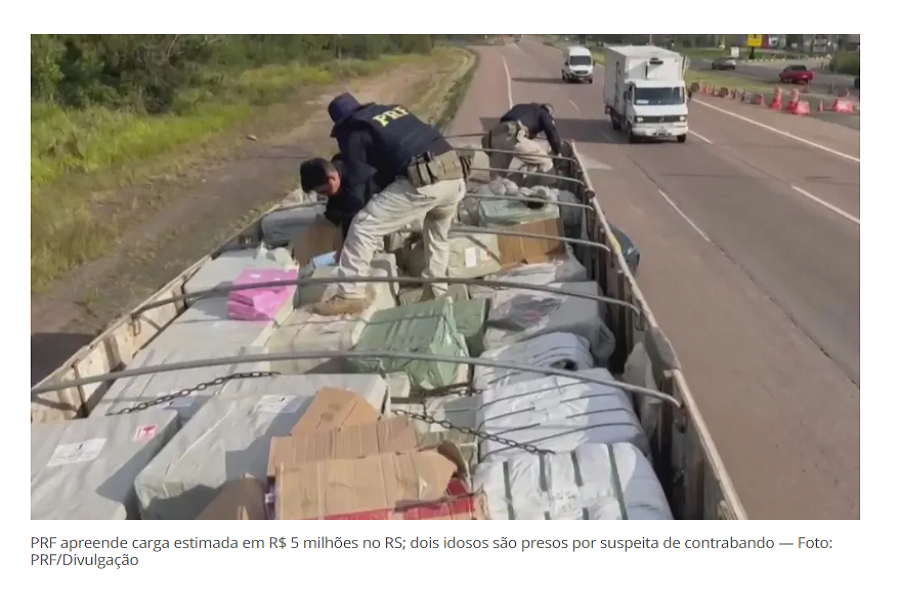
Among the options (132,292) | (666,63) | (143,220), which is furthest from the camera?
(666,63)

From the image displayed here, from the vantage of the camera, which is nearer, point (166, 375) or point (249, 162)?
point (166, 375)

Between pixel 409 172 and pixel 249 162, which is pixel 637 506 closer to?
pixel 409 172

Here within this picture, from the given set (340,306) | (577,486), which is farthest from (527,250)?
(577,486)

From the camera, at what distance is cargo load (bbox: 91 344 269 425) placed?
475 cm

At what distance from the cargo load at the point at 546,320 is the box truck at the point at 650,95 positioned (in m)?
17.9

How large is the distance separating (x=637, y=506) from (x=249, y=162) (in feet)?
62.6

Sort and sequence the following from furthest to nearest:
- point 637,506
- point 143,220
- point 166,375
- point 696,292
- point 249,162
A: point 249,162
point 143,220
point 696,292
point 166,375
point 637,506

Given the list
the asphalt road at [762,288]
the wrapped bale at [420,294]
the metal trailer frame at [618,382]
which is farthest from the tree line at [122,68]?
the wrapped bale at [420,294]

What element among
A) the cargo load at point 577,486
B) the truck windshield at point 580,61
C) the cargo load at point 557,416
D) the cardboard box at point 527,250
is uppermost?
the truck windshield at point 580,61

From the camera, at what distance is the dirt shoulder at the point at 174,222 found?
32.8 ft

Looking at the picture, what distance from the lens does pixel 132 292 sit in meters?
11.0

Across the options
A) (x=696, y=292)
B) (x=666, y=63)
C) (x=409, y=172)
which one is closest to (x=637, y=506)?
(x=409, y=172)

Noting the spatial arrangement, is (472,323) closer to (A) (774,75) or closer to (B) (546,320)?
(B) (546,320)

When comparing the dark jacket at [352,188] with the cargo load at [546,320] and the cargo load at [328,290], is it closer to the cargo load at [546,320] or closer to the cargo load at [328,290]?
the cargo load at [328,290]
